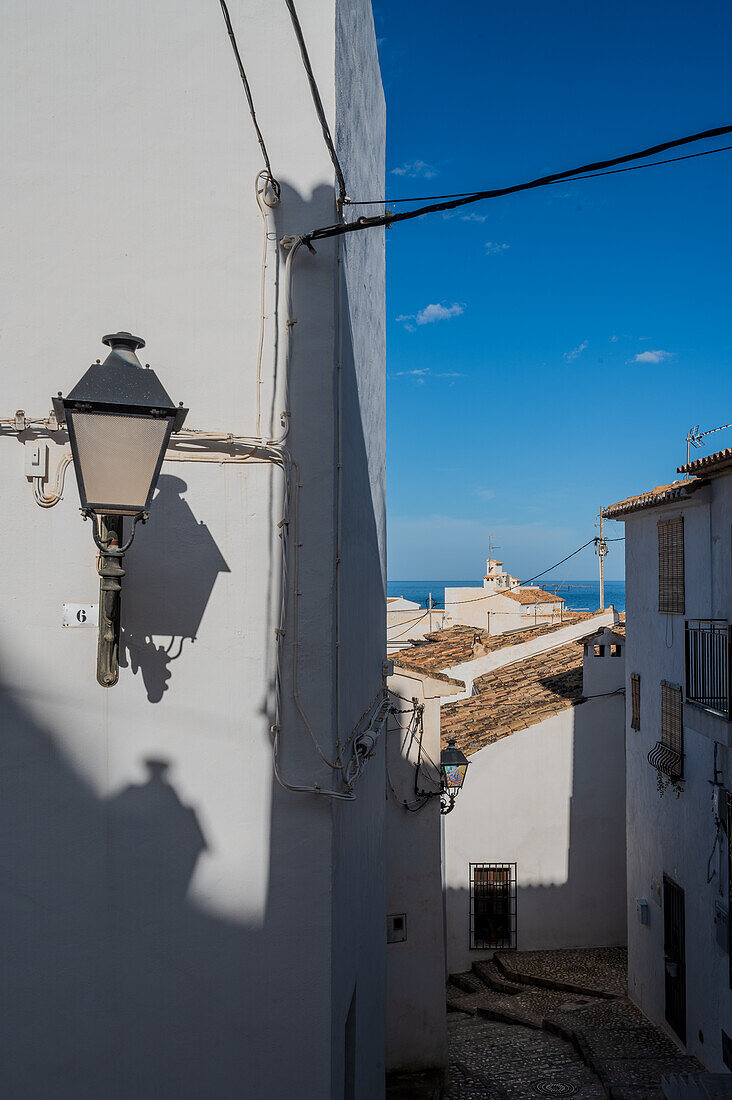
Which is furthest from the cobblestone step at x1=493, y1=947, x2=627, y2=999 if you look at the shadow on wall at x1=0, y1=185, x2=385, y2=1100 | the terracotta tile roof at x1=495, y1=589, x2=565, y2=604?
the terracotta tile roof at x1=495, y1=589, x2=565, y2=604

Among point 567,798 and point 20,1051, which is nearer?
point 20,1051

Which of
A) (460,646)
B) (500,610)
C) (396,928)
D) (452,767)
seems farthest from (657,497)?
(500,610)

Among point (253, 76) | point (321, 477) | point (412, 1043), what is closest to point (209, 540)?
point (321, 477)

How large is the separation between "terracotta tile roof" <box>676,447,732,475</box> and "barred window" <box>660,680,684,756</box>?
11.3 ft

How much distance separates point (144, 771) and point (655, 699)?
11517 millimetres

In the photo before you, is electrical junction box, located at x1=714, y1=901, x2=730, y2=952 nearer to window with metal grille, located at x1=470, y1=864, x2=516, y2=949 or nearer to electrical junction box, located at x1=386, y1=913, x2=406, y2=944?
electrical junction box, located at x1=386, y1=913, x2=406, y2=944

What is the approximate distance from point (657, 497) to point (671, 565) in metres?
1.13

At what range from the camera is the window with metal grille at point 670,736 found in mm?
12438

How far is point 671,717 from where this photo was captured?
12898mm

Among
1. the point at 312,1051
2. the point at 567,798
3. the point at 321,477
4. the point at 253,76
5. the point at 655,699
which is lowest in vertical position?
the point at 567,798

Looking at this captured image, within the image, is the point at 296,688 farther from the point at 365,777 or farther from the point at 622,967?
the point at 622,967

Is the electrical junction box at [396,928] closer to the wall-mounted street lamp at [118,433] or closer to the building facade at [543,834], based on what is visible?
the building facade at [543,834]

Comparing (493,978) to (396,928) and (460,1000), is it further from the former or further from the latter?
(396,928)

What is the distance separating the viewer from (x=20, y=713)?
397 centimetres
